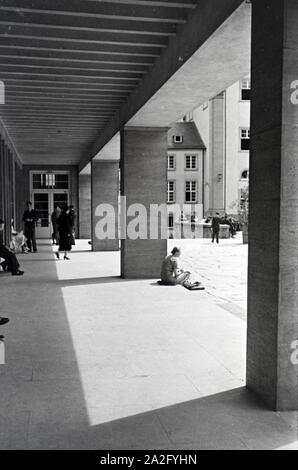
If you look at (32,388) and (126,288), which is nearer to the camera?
(32,388)

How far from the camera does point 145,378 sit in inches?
206

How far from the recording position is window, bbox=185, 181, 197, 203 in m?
52.7

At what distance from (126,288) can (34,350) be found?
16.0 ft

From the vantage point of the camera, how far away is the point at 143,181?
42.3 ft

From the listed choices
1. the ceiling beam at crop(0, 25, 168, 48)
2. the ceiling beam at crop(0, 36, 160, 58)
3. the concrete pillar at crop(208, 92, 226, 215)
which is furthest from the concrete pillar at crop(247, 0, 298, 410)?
the concrete pillar at crop(208, 92, 226, 215)

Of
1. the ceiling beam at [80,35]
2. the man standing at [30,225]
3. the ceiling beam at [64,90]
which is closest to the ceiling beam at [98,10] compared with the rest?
the ceiling beam at [80,35]

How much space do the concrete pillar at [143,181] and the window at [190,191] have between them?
39.9 m

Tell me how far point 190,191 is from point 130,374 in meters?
48.0

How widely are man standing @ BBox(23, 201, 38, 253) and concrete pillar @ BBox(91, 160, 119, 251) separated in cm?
222

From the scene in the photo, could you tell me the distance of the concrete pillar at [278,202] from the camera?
4273mm

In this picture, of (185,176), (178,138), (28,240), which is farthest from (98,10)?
(178,138)

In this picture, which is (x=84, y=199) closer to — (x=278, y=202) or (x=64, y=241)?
(x=64, y=241)
